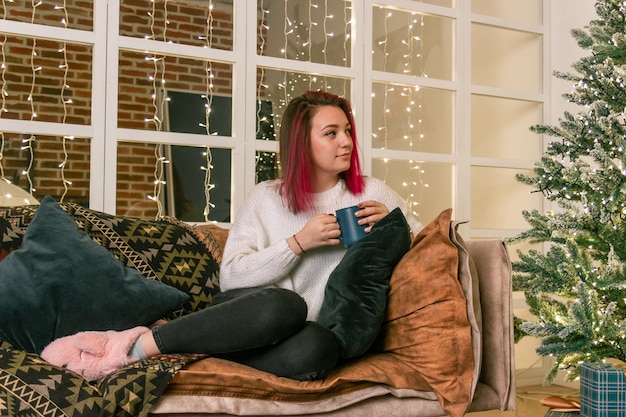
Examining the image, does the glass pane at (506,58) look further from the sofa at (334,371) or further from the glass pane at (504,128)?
the sofa at (334,371)

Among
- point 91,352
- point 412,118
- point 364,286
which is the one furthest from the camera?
point 412,118

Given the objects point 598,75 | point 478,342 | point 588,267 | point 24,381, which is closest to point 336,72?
point 598,75

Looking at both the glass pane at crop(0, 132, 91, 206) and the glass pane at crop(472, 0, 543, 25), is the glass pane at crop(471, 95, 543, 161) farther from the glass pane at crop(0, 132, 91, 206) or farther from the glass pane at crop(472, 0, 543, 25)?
the glass pane at crop(0, 132, 91, 206)

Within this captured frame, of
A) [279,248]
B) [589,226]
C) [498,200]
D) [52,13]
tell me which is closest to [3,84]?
[52,13]

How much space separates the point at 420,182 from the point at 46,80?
1.81m

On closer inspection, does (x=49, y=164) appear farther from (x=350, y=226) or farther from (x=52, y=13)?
(x=350, y=226)

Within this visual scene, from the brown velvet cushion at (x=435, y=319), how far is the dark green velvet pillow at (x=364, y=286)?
0.05 metres

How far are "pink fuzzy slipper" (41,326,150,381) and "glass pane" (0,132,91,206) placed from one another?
1.04m

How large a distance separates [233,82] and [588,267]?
1637 mm

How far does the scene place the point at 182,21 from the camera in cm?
304

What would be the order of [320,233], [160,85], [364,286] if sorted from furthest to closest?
[160,85]
[320,233]
[364,286]

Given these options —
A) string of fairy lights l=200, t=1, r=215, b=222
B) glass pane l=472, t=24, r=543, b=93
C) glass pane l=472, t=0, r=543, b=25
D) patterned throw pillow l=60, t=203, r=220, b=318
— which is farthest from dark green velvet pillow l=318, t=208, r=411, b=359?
glass pane l=472, t=0, r=543, b=25

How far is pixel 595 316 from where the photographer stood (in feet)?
7.79

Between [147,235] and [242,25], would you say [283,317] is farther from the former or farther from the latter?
[242,25]
